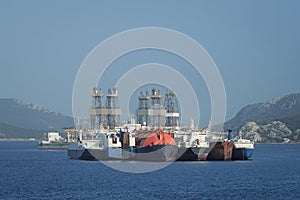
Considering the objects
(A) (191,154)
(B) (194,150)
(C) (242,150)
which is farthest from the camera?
(C) (242,150)

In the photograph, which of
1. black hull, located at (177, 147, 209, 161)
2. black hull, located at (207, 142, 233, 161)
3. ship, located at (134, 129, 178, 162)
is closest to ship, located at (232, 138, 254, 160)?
black hull, located at (207, 142, 233, 161)

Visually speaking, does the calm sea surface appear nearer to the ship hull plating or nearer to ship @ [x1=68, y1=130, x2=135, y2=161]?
ship @ [x1=68, y1=130, x2=135, y2=161]

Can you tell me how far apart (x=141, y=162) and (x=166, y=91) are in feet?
163

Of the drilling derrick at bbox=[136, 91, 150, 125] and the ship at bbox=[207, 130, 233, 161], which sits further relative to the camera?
the drilling derrick at bbox=[136, 91, 150, 125]

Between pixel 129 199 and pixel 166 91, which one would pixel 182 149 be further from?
pixel 129 199

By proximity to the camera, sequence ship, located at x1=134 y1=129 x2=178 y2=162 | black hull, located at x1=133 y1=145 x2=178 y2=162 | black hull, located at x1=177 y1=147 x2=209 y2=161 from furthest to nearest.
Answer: black hull, located at x1=177 y1=147 x2=209 y2=161
ship, located at x1=134 y1=129 x2=178 y2=162
black hull, located at x1=133 y1=145 x2=178 y2=162

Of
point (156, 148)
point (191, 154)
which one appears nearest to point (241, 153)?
point (191, 154)

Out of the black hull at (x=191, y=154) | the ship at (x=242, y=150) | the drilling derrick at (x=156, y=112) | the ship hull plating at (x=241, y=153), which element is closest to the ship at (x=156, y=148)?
the black hull at (x=191, y=154)

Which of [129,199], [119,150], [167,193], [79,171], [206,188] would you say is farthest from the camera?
[119,150]

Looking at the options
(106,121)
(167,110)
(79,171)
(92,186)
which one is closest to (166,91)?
(167,110)

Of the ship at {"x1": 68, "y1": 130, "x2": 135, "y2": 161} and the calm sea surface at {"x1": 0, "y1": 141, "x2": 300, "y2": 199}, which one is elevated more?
the ship at {"x1": 68, "y1": 130, "x2": 135, "y2": 161}

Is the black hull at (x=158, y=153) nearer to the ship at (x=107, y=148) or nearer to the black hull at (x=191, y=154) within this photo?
the black hull at (x=191, y=154)

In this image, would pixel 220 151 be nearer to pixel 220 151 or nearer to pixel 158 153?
pixel 220 151

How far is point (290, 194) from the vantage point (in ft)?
201
